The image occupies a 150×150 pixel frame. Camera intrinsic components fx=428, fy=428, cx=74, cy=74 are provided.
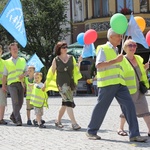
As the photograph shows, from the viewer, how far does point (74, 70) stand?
900cm

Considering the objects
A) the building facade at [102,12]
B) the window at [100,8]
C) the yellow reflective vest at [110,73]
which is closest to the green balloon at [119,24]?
the yellow reflective vest at [110,73]

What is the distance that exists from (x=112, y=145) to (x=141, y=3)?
21049 mm

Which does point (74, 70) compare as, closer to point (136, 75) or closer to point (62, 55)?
point (62, 55)

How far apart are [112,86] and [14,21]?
357 cm

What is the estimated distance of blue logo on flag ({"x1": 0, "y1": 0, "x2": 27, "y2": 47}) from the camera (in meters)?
9.57

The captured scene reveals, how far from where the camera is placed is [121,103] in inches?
283

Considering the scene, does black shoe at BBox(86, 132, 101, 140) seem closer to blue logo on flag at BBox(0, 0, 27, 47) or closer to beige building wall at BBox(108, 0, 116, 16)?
blue logo on flag at BBox(0, 0, 27, 47)

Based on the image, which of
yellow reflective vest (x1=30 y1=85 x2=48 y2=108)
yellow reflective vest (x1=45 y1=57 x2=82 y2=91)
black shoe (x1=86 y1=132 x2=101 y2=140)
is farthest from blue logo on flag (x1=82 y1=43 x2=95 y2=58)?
black shoe (x1=86 y1=132 x2=101 y2=140)

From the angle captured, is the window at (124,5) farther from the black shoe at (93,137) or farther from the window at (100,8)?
the black shoe at (93,137)

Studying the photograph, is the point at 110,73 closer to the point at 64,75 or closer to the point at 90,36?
the point at 64,75

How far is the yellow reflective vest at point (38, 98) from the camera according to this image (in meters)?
9.55

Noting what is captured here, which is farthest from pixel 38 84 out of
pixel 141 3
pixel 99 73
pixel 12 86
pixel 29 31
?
pixel 141 3

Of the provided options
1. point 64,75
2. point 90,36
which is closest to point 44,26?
point 90,36

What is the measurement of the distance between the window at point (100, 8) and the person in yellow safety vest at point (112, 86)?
68.2 ft
